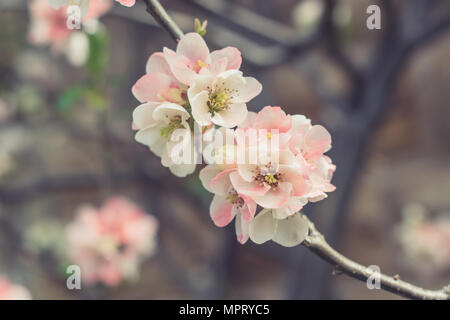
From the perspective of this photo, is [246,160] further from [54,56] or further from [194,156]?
[54,56]

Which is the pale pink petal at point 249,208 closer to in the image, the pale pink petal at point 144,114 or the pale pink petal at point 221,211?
the pale pink petal at point 221,211

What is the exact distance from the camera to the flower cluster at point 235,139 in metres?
0.40

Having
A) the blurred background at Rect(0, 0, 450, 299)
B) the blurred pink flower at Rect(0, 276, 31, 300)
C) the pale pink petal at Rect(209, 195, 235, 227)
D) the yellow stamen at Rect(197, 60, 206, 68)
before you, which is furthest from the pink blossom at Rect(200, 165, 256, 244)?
the blurred background at Rect(0, 0, 450, 299)

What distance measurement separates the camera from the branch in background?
0.43 metres

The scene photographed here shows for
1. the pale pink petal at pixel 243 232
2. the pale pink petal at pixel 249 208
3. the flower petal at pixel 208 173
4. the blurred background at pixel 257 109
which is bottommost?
the pale pink petal at pixel 243 232

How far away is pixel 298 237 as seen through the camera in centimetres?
42

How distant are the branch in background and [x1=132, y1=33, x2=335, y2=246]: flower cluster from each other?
A: 24 mm

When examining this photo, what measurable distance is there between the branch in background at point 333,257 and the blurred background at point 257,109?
1.99ft

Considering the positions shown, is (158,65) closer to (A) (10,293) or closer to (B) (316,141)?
(B) (316,141)

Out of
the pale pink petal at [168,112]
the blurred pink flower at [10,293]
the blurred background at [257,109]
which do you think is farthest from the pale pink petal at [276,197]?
the blurred background at [257,109]

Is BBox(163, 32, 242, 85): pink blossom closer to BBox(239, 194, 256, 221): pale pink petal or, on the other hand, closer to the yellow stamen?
the yellow stamen
